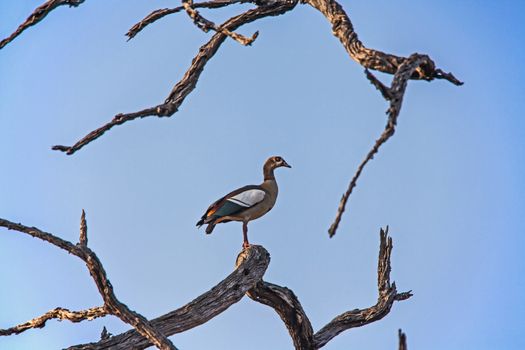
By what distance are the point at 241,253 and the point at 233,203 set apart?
5.00 ft

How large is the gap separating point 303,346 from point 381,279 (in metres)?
0.90

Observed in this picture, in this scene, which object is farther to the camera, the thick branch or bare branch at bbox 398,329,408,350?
the thick branch

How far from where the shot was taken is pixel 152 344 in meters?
6.24

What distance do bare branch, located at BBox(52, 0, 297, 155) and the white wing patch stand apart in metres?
3.08

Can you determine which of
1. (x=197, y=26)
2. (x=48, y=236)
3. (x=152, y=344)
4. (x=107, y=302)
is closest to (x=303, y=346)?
(x=152, y=344)

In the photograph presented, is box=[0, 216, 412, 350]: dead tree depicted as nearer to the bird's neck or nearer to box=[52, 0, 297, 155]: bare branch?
box=[52, 0, 297, 155]: bare branch

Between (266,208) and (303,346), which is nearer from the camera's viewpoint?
(303,346)

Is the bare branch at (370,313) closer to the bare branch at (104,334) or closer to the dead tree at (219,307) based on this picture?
the dead tree at (219,307)

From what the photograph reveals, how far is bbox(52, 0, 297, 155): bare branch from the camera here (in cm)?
515

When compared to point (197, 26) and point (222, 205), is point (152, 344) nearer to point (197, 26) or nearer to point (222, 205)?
point (197, 26)

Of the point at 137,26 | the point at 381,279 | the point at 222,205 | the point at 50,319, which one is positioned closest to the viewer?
the point at 137,26

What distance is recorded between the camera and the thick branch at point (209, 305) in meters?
6.32

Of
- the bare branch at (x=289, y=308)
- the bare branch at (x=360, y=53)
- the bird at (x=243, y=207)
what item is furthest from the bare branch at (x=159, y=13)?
the bird at (x=243, y=207)

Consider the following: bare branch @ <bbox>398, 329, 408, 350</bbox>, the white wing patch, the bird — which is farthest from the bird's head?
bare branch @ <bbox>398, 329, 408, 350</bbox>
